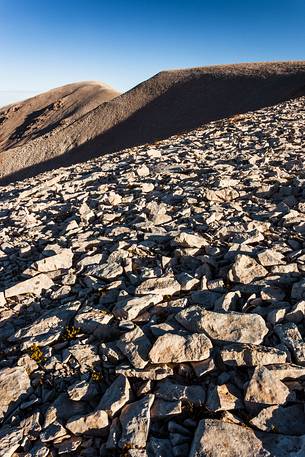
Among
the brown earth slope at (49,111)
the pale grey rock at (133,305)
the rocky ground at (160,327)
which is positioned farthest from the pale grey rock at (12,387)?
the brown earth slope at (49,111)

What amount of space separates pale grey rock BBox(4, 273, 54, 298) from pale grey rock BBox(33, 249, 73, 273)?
340mm

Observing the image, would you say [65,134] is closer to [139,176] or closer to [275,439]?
[139,176]

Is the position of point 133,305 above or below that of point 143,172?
below

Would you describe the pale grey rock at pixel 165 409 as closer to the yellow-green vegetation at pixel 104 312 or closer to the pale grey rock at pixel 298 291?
the yellow-green vegetation at pixel 104 312

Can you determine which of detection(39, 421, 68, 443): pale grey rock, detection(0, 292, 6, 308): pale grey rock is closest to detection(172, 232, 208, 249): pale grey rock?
detection(0, 292, 6, 308): pale grey rock

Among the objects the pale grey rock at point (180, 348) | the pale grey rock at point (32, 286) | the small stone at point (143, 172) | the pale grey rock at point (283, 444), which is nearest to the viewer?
the pale grey rock at point (283, 444)

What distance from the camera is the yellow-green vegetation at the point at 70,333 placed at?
6.14 m

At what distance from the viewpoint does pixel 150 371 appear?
16.8 ft

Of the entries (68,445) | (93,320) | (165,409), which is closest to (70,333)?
(93,320)

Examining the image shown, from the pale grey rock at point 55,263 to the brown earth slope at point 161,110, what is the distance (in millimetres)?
60176

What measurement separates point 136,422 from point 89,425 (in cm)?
62

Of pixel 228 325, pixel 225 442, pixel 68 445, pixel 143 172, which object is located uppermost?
pixel 143 172

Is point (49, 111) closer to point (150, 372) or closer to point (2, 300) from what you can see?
point (2, 300)

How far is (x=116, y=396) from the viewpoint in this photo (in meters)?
4.81
